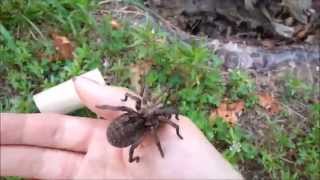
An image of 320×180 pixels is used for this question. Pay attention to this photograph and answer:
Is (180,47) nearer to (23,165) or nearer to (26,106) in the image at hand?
(26,106)

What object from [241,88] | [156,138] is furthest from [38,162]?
[241,88]

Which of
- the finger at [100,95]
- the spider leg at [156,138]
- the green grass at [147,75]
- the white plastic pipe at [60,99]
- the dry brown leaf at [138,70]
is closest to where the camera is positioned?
the spider leg at [156,138]

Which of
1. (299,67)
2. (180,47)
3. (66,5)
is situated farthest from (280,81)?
(66,5)

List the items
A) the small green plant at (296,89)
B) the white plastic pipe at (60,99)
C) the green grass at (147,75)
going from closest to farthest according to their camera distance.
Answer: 1. the white plastic pipe at (60,99)
2. the green grass at (147,75)
3. the small green plant at (296,89)

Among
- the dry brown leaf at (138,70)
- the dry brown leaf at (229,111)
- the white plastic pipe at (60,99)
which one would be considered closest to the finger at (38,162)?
the white plastic pipe at (60,99)

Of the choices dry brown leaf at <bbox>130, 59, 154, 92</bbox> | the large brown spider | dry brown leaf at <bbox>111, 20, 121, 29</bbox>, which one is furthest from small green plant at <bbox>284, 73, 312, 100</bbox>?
the large brown spider

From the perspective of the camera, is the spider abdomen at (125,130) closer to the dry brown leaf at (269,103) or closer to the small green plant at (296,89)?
the dry brown leaf at (269,103)
